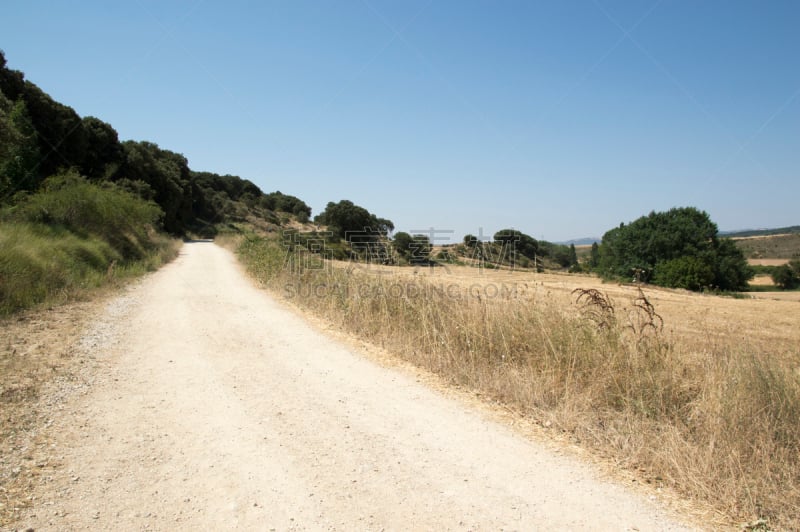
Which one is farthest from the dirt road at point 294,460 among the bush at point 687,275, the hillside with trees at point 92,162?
the bush at point 687,275

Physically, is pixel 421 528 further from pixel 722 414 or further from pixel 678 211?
pixel 678 211

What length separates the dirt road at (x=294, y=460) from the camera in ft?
8.70

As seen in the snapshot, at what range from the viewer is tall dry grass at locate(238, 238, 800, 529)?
3.03m

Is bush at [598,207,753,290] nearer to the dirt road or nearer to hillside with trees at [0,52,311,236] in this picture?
the dirt road

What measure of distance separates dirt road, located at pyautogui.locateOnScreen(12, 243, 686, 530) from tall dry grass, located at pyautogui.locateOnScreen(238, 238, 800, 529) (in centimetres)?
54

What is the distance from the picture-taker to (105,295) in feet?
34.6

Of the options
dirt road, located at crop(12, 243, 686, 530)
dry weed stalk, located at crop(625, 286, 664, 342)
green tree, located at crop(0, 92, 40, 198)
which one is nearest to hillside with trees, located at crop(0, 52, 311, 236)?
green tree, located at crop(0, 92, 40, 198)

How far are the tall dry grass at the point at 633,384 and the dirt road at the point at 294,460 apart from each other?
1.78 feet

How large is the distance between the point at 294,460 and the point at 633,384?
3517 mm

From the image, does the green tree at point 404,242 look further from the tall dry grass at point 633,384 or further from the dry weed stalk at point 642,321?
the dry weed stalk at point 642,321

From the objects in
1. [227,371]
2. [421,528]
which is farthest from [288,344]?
[421,528]

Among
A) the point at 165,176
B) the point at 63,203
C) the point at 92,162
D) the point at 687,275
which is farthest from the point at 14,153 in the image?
the point at 687,275

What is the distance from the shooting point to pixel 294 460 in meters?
3.32

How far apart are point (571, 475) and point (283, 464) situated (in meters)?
2.29
